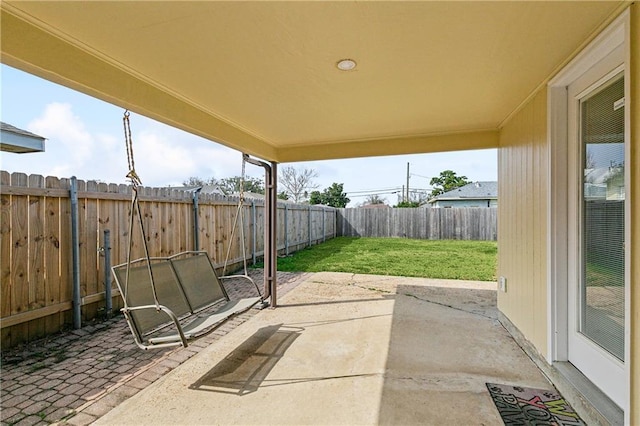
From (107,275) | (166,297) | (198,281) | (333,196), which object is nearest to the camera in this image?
(166,297)

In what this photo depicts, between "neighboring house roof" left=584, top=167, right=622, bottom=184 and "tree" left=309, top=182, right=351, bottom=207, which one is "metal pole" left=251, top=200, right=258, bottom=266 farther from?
"tree" left=309, top=182, right=351, bottom=207

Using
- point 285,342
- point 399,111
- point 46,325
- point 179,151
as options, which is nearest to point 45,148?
point 46,325

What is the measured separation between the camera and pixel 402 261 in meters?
8.45

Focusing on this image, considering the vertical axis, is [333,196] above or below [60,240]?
above

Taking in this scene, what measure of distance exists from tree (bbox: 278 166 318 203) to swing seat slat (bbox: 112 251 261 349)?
23.2m

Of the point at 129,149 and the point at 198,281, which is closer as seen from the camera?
the point at 129,149

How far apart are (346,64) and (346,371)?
247cm

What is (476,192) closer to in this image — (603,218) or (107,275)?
(603,218)

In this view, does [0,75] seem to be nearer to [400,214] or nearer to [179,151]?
[400,214]

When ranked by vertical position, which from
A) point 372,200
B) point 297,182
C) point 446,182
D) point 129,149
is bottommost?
point 129,149

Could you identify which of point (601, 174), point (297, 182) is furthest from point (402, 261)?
point (297, 182)

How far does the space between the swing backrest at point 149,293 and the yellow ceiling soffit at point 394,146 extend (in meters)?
2.44

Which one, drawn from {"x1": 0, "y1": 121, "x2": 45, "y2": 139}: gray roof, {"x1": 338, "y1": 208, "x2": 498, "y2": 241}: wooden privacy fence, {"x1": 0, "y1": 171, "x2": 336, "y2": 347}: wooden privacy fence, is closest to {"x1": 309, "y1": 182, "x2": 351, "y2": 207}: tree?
{"x1": 338, "y1": 208, "x2": 498, "y2": 241}: wooden privacy fence

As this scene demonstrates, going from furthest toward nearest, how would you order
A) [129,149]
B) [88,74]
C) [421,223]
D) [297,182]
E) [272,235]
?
[297,182], [421,223], [272,235], [129,149], [88,74]
